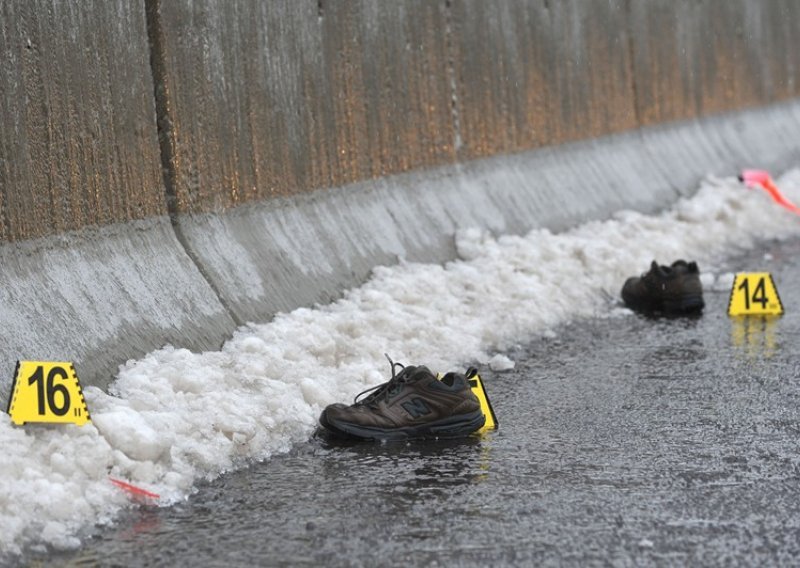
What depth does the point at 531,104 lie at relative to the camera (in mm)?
12242

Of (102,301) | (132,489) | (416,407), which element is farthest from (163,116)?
(132,489)

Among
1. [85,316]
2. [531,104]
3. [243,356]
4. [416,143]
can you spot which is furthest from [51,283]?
[531,104]

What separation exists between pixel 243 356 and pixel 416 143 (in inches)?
152

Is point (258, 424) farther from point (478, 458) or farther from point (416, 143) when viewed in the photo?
point (416, 143)

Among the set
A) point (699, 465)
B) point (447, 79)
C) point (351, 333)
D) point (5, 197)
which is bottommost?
point (699, 465)

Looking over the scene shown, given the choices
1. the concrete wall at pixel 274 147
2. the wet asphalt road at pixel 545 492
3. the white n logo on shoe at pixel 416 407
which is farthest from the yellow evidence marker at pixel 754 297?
the white n logo on shoe at pixel 416 407

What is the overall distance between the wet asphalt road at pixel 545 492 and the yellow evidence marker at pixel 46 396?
51cm

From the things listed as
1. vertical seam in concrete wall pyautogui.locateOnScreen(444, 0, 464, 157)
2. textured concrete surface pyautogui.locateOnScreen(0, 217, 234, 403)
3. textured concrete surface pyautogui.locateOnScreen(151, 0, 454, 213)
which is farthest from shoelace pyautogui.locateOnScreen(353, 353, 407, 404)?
vertical seam in concrete wall pyautogui.locateOnScreen(444, 0, 464, 157)

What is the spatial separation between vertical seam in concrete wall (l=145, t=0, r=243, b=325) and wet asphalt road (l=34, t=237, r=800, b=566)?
173cm

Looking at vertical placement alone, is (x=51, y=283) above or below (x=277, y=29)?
below

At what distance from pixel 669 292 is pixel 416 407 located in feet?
12.3

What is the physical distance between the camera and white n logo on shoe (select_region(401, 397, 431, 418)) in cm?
663

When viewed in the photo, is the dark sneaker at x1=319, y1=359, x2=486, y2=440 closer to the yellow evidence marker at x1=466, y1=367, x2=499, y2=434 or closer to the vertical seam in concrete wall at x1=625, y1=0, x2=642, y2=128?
the yellow evidence marker at x1=466, y1=367, x2=499, y2=434

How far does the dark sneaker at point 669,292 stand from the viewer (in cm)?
998
